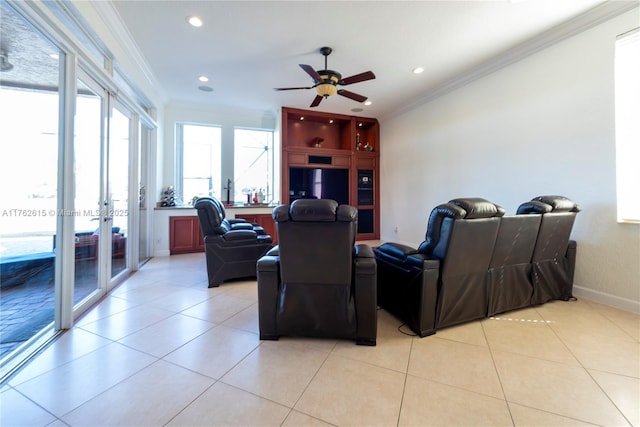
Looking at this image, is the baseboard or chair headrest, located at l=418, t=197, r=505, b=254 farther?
the baseboard

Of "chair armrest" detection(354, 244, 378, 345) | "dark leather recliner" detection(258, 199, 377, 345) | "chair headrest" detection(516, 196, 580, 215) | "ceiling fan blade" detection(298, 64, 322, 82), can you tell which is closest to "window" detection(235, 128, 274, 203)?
"ceiling fan blade" detection(298, 64, 322, 82)

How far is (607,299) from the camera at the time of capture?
2.60m

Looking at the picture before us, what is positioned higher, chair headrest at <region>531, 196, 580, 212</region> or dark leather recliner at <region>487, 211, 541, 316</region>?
chair headrest at <region>531, 196, 580, 212</region>

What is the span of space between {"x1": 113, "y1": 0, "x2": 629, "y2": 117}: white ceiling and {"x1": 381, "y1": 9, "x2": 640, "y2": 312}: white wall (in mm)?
322

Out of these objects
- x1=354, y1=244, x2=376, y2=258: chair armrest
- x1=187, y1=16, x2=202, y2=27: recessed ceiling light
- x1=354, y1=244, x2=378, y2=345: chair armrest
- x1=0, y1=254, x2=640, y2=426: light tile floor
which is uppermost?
x1=187, y1=16, x2=202, y2=27: recessed ceiling light

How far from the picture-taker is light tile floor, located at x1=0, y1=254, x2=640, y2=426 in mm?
1253

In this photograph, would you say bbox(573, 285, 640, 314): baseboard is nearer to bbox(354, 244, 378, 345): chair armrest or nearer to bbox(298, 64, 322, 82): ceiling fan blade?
bbox(354, 244, 378, 345): chair armrest

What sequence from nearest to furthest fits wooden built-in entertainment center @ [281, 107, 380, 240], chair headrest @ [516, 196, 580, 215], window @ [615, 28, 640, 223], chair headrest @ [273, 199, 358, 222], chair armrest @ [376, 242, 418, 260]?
1. chair headrest @ [273, 199, 358, 222]
2. chair armrest @ [376, 242, 418, 260]
3. chair headrest @ [516, 196, 580, 215]
4. window @ [615, 28, 640, 223]
5. wooden built-in entertainment center @ [281, 107, 380, 240]

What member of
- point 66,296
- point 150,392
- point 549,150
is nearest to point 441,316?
point 150,392

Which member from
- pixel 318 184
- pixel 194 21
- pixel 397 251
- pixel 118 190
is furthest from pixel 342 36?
pixel 118 190

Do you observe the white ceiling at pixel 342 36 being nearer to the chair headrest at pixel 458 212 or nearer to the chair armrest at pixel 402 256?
the chair headrest at pixel 458 212

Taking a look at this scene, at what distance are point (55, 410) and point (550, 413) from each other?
246 centimetres

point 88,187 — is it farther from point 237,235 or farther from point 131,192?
point 237,235

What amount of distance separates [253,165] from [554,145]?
535cm
